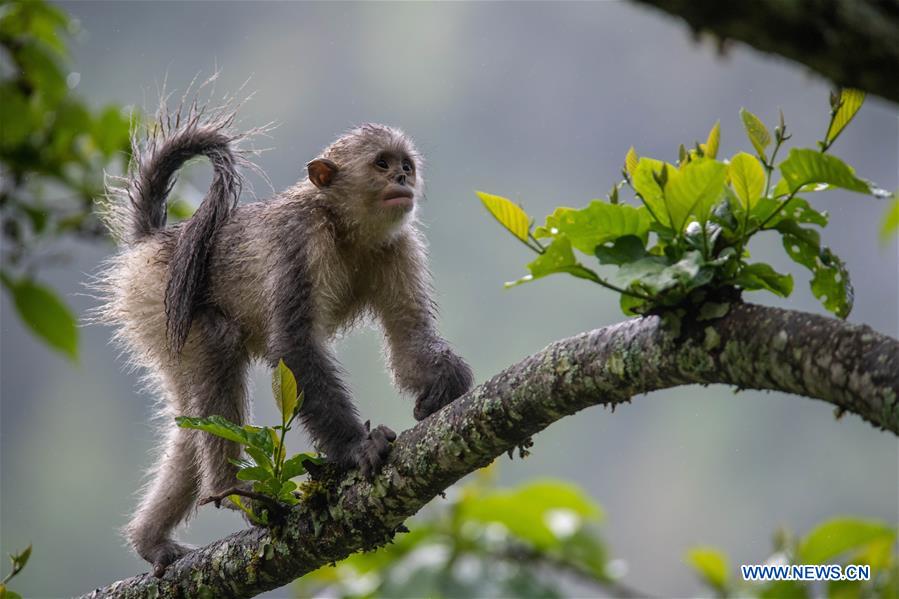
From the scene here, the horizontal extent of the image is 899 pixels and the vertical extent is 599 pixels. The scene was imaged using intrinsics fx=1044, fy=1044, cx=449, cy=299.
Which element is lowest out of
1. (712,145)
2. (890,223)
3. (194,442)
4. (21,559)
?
(890,223)

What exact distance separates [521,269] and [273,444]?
89.7 ft

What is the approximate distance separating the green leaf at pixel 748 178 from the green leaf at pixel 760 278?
177mm

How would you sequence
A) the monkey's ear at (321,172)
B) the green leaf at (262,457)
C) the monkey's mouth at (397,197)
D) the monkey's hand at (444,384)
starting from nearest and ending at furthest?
the green leaf at (262,457), the monkey's hand at (444,384), the monkey's mouth at (397,197), the monkey's ear at (321,172)

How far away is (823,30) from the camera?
1.78 m

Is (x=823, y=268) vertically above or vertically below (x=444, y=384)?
below

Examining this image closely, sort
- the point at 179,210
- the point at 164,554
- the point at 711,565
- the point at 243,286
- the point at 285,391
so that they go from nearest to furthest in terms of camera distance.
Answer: the point at 711,565
the point at 285,391
the point at 164,554
the point at 243,286
the point at 179,210

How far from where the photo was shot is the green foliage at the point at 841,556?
10.0 ft

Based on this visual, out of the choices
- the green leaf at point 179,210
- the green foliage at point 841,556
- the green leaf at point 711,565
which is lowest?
the green foliage at point 841,556

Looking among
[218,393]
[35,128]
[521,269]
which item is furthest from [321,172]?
[521,269]

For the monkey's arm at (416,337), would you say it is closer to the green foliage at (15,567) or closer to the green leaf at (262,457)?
the green leaf at (262,457)

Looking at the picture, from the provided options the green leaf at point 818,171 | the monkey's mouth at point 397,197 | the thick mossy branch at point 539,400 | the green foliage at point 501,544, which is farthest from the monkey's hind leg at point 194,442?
the green leaf at point 818,171

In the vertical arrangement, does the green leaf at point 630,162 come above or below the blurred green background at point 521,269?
below

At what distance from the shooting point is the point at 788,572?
3.35 metres

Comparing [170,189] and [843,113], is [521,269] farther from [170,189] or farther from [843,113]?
[843,113]
